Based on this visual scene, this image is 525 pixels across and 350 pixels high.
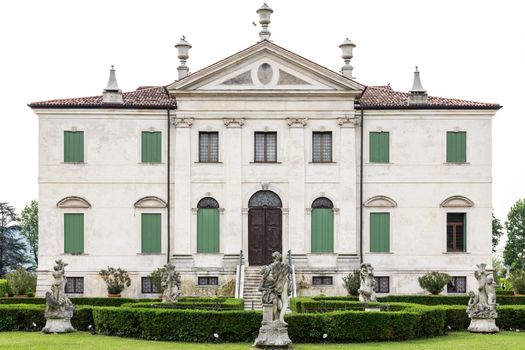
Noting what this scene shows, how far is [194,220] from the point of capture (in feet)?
143

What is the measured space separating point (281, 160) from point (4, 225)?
118ft

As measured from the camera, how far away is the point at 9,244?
71875 mm

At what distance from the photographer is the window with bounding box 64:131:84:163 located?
44.0m

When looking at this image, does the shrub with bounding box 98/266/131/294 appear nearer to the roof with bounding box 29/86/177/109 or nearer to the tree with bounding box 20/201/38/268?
the roof with bounding box 29/86/177/109

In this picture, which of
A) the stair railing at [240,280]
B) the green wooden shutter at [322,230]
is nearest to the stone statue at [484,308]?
the stair railing at [240,280]

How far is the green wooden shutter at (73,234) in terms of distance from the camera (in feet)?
143

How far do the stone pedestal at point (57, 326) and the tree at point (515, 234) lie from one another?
54.9 metres

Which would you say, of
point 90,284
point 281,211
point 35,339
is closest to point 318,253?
point 281,211

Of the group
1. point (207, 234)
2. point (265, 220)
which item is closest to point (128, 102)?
point (207, 234)

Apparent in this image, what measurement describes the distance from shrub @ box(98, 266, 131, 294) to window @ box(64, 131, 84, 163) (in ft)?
17.1

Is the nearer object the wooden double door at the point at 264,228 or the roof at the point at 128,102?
the roof at the point at 128,102

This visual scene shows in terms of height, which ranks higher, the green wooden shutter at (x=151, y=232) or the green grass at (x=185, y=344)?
the green wooden shutter at (x=151, y=232)

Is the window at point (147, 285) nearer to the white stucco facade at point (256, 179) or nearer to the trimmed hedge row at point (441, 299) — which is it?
the white stucco facade at point (256, 179)

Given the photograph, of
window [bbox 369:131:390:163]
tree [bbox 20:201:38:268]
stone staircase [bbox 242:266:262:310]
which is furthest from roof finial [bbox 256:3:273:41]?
tree [bbox 20:201:38:268]
